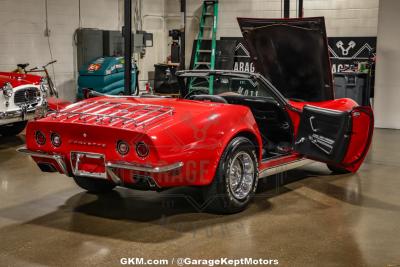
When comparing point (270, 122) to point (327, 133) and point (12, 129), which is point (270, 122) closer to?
point (327, 133)

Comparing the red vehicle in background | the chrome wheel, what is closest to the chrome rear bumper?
the chrome wheel

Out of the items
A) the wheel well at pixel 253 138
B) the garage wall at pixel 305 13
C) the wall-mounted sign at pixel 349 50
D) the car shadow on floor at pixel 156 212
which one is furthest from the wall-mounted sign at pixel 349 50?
the wheel well at pixel 253 138

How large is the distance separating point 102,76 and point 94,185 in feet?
22.7

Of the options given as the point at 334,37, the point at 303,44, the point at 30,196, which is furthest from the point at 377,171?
the point at 334,37

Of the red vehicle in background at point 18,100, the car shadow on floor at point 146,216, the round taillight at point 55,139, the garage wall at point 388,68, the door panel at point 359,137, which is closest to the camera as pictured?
the car shadow on floor at point 146,216

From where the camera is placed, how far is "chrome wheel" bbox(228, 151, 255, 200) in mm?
4738

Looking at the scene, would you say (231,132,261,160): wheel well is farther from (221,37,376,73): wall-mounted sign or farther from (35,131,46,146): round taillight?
(221,37,376,73): wall-mounted sign

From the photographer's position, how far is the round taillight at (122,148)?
419cm

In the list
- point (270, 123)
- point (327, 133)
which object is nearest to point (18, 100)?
point (270, 123)

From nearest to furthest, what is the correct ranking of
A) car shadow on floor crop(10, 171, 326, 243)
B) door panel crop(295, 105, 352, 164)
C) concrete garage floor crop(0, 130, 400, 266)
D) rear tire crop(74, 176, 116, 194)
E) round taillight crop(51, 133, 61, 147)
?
1. concrete garage floor crop(0, 130, 400, 266)
2. car shadow on floor crop(10, 171, 326, 243)
3. round taillight crop(51, 133, 61, 147)
4. door panel crop(295, 105, 352, 164)
5. rear tire crop(74, 176, 116, 194)

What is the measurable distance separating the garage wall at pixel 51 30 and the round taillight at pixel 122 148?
766 cm

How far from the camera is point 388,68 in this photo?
10.4 m

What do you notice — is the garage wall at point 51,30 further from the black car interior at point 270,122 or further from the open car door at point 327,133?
the open car door at point 327,133

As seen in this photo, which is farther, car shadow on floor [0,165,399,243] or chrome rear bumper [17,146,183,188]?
car shadow on floor [0,165,399,243]
